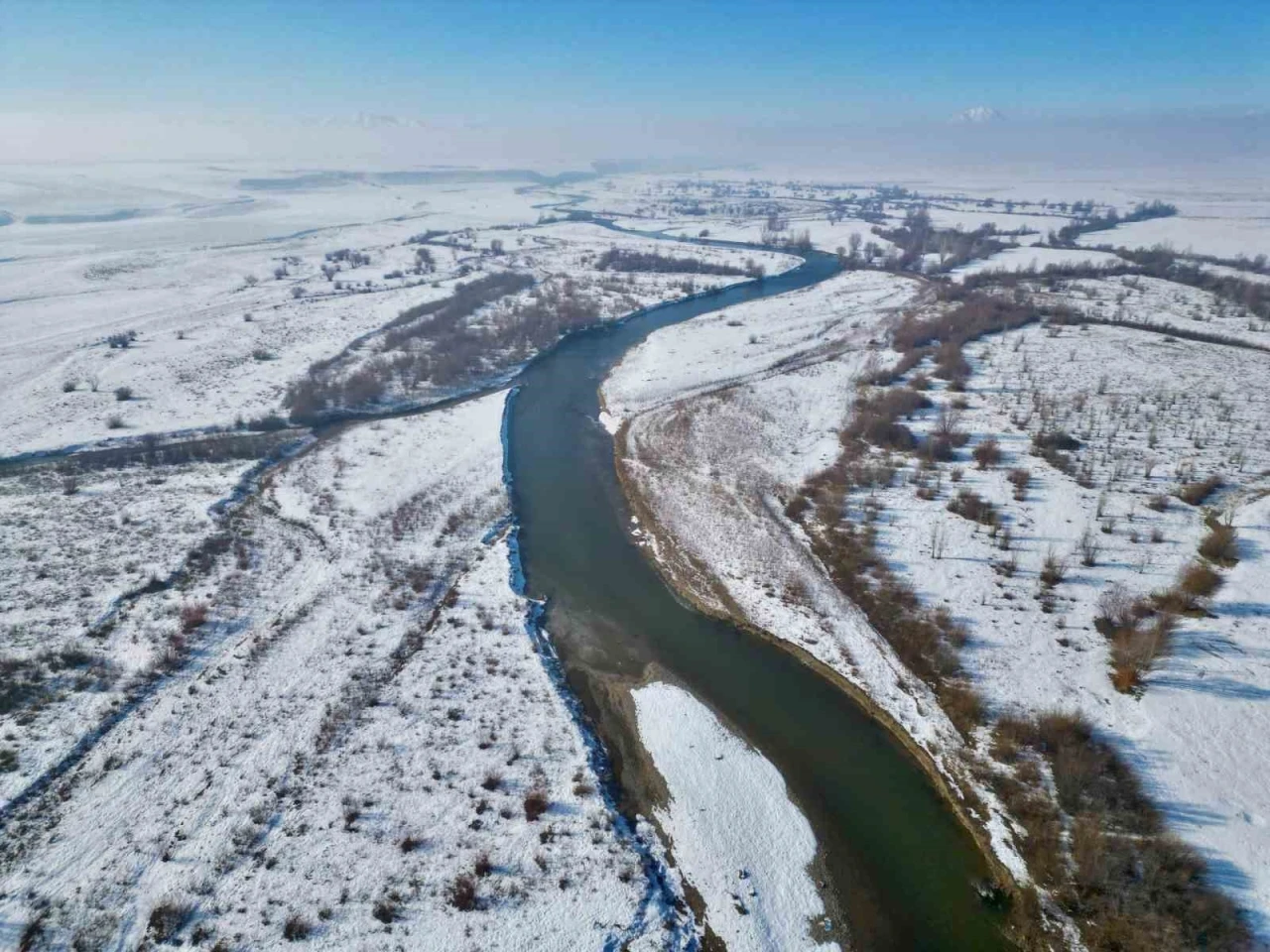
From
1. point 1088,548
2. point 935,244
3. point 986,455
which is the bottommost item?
point 1088,548

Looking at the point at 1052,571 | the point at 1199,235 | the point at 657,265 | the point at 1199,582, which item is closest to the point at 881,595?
the point at 1052,571

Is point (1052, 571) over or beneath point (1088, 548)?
beneath

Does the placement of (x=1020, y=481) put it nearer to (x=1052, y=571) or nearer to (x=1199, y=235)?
(x=1052, y=571)

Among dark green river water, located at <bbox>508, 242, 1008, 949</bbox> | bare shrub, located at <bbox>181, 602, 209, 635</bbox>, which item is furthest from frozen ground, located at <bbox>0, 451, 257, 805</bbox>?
dark green river water, located at <bbox>508, 242, 1008, 949</bbox>

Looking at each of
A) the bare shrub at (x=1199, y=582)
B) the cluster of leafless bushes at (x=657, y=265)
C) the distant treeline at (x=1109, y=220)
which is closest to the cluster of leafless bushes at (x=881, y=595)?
the bare shrub at (x=1199, y=582)

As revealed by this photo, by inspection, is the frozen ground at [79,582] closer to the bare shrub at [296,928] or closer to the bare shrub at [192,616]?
the bare shrub at [192,616]
